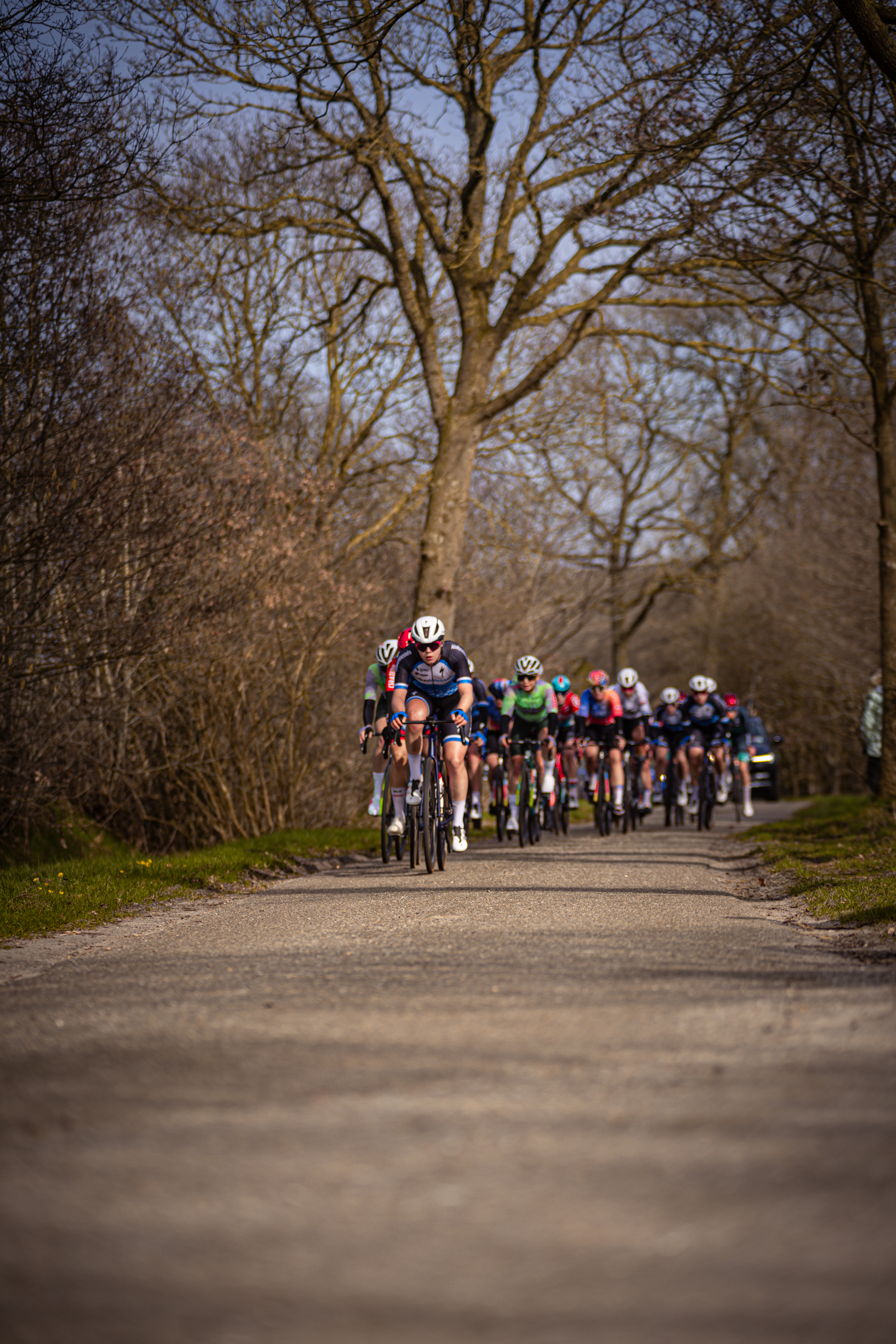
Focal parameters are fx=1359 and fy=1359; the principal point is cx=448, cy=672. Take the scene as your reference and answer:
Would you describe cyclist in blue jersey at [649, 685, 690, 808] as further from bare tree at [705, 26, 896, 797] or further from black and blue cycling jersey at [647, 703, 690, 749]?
bare tree at [705, 26, 896, 797]

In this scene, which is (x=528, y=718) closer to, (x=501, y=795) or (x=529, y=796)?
(x=529, y=796)

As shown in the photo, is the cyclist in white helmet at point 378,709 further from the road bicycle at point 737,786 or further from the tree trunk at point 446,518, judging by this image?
the road bicycle at point 737,786

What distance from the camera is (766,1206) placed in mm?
3133

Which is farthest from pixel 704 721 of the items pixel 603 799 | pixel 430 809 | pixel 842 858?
pixel 430 809

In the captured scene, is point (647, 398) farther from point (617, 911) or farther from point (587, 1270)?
point (587, 1270)

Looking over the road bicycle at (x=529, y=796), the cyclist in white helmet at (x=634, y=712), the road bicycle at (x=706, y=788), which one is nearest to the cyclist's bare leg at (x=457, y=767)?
the road bicycle at (x=529, y=796)

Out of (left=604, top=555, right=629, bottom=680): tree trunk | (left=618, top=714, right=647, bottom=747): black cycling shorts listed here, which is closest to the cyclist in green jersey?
(left=618, top=714, right=647, bottom=747): black cycling shorts

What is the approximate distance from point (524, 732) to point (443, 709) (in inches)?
162

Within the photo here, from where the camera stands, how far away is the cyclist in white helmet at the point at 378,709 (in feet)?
44.3

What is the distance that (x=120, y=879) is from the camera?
35.9 ft

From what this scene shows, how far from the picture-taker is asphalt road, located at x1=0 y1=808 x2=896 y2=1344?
2654 mm

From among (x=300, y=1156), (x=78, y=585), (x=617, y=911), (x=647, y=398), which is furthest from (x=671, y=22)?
(x=647, y=398)

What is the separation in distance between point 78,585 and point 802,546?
28856 mm

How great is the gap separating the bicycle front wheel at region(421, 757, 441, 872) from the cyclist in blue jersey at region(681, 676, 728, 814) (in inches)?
329
